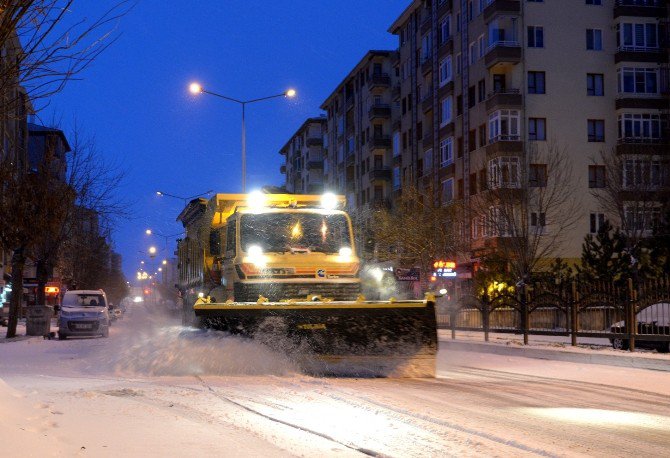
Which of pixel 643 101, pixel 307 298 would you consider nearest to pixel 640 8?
pixel 643 101

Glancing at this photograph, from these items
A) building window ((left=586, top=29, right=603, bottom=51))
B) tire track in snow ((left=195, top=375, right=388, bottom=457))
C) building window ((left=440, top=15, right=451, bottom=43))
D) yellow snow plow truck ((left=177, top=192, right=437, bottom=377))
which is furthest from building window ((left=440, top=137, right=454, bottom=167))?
tire track in snow ((left=195, top=375, right=388, bottom=457))

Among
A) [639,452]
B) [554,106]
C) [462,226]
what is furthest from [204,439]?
[554,106]

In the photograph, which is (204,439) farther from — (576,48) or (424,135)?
(424,135)

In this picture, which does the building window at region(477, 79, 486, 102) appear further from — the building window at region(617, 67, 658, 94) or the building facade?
the building window at region(617, 67, 658, 94)

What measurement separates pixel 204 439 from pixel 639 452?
3.68 m

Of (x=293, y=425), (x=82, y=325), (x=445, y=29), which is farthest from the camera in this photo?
(x=445, y=29)

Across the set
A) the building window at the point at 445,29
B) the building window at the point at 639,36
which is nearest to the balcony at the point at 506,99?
the building window at the point at 639,36

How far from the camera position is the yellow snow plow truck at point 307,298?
13.6 m

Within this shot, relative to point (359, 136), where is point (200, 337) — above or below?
below

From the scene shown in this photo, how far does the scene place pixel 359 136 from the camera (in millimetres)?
82188

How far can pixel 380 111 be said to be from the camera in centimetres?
7581

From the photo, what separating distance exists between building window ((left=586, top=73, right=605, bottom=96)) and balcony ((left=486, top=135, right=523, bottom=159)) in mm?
6071

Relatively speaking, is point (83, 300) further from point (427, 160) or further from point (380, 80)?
point (380, 80)

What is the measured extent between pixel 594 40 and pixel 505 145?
9243 mm
